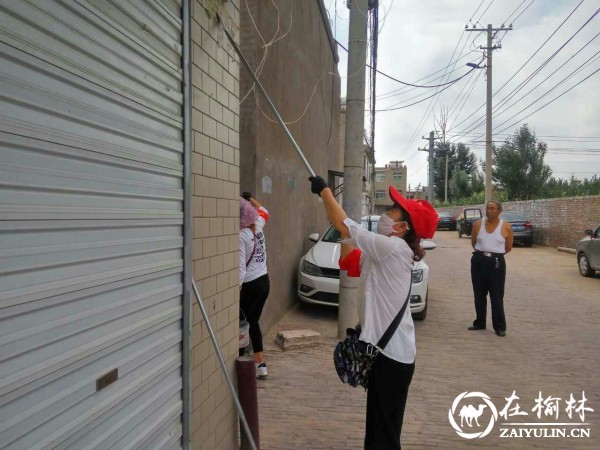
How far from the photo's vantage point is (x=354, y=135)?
635cm

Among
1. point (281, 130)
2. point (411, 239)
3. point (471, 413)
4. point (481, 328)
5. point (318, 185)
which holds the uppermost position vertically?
point (281, 130)

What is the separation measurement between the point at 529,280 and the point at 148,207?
36.7 feet

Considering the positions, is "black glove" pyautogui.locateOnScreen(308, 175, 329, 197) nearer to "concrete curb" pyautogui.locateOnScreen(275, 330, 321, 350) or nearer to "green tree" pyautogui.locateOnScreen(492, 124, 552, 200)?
"concrete curb" pyautogui.locateOnScreen(275, 330, 321, 350)

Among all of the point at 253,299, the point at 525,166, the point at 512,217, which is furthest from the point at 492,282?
the point at 525,166

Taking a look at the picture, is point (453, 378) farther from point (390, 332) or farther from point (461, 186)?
point (461, 186)

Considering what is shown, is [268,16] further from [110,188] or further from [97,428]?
[97,428]

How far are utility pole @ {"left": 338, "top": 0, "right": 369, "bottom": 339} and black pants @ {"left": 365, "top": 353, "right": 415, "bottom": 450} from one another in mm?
3378

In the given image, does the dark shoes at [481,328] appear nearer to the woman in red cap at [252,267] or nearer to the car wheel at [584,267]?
the woman in red cap at [252,267]

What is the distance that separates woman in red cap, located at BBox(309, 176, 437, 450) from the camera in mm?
2676

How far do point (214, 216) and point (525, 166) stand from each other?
3423 centimetres

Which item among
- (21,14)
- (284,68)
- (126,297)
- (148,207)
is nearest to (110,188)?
(148,207)

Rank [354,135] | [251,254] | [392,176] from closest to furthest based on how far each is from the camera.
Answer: [251,254] < [354,135] < [392,176]

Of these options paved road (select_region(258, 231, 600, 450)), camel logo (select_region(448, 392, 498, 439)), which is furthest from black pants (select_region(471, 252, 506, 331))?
camel logo (select_region(448, 392, 498, 439))

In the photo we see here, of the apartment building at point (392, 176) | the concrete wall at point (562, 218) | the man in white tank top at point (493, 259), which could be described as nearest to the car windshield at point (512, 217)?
the concrete wall at point (562, 218)
